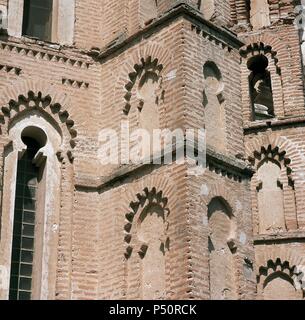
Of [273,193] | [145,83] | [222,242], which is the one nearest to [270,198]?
[273,193]

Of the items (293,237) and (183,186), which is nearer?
(183,186)

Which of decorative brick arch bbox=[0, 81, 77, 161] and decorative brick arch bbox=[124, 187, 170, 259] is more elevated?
decorative brick arch bbox=[0, 81, 77, 161]

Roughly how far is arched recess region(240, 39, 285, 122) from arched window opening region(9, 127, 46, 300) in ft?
31.3

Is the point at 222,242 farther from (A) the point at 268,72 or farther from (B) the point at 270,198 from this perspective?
(A) the point at 268,72

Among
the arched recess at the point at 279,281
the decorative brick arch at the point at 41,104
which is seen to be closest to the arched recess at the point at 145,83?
the decorative brick arch at the point at 41,104

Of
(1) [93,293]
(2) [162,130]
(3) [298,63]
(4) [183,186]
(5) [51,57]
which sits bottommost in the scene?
(1) [93,293]

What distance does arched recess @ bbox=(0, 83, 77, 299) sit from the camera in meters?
13.4

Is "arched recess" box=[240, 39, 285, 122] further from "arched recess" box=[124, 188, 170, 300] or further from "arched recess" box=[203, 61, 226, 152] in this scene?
"arched recess" box=[124, 188, 170, 300]

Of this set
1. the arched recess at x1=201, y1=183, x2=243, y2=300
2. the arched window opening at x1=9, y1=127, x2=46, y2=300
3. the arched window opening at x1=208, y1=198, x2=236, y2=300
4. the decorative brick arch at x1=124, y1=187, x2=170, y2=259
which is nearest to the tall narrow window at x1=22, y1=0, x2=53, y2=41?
the arched window opening at x1=9, y1=127, x2=46, y2=300

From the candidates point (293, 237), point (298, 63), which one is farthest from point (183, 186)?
point (298, 63)

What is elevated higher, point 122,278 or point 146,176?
point 146,176

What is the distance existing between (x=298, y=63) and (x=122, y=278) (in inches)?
466

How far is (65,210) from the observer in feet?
45.4

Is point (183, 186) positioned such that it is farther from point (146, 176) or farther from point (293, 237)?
point (293, 237)
